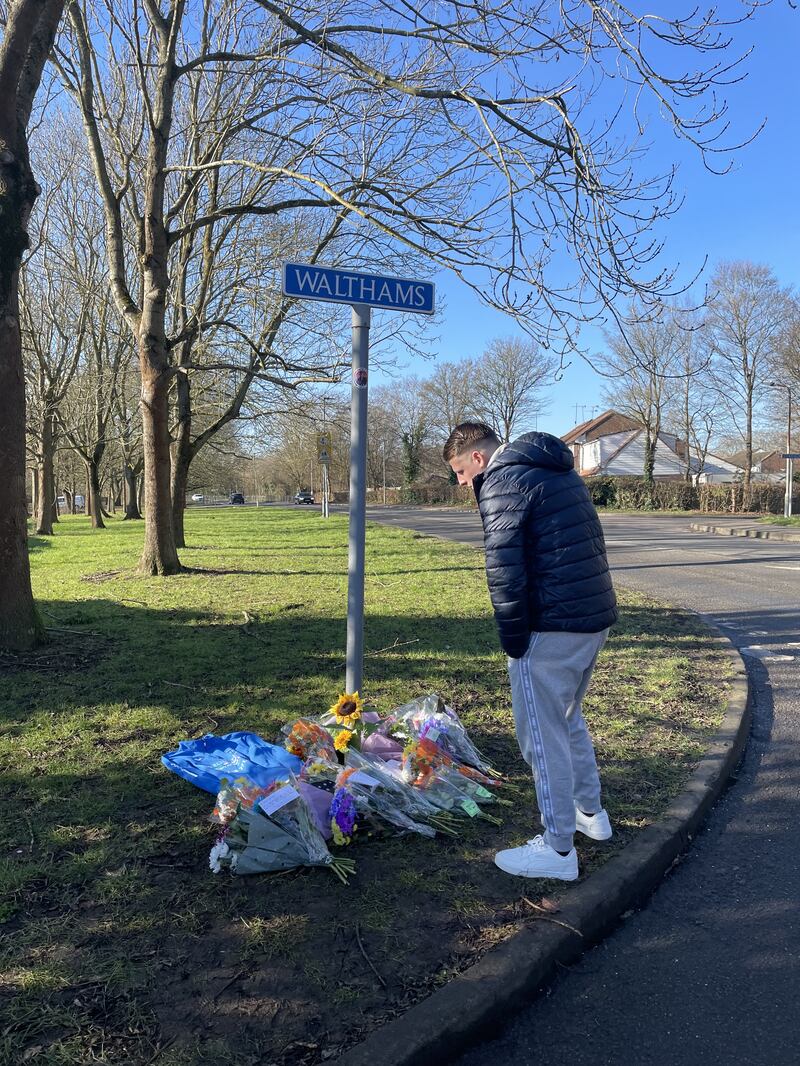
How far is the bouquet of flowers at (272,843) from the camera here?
2932mm

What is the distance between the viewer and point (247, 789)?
10.2ft

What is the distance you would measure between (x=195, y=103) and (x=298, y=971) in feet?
42.6

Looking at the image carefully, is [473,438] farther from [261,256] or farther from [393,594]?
[261,256]

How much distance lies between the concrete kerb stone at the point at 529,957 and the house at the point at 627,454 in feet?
194

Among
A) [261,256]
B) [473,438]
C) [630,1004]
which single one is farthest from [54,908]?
[261,256]

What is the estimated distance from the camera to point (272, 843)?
297 cm

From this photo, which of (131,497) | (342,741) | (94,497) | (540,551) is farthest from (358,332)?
(131,497)

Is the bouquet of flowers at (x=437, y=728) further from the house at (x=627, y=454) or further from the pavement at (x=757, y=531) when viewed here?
the house at (x=627, y=454)

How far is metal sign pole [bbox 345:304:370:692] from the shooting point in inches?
154

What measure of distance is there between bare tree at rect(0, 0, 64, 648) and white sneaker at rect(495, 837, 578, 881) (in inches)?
194

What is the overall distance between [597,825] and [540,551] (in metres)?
1.31

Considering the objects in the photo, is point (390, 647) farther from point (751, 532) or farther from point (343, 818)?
point (751, 532)

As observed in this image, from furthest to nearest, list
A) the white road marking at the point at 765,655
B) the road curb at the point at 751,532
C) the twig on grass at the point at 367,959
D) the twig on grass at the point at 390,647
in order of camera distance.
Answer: the road curb at the point at 751,532 < the white road marking at the point at 765,655 < the twig on grass at the point at 390,647 < the twig on grass at the point at 367,959

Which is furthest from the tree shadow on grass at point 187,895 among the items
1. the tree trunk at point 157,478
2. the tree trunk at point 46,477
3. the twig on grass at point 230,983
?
the tree trunk at point 46,477
